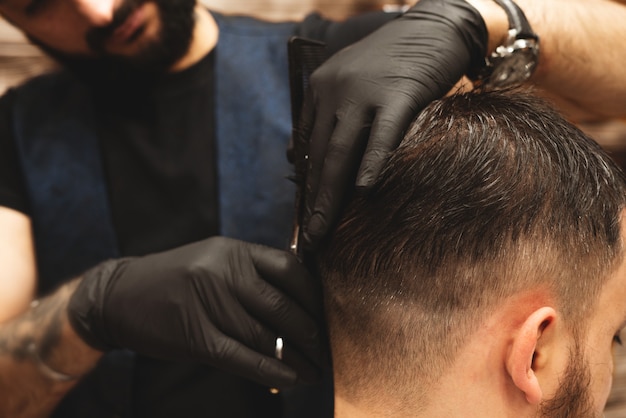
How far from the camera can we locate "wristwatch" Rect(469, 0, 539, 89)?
4.22 feet

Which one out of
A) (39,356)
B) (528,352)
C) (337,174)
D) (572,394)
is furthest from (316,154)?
(39,356)

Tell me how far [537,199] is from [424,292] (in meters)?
0.22

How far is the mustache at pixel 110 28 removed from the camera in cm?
154

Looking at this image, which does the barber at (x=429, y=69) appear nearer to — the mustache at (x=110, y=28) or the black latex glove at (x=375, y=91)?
the black latex glove at (x=375, y=91)

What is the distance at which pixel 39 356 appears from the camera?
1.42 metres

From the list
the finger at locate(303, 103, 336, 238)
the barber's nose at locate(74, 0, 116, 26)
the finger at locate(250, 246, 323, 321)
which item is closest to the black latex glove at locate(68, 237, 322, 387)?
the finger at locate(250, 246, 323, 321)

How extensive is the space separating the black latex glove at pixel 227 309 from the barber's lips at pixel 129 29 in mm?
666

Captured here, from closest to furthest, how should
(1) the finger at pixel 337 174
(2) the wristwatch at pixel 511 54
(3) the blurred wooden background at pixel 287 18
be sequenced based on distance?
(1) the finger at pixel 337 174, (2) the wristwatch at pixel 511 54, (3) the blurred wooden background at pixel 287 18

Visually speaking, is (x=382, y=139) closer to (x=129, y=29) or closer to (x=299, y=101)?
(x=299, y=101)

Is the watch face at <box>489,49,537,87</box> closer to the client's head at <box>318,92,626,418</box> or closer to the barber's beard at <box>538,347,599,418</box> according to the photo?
the client's head at <box>318,92,626,418</box>

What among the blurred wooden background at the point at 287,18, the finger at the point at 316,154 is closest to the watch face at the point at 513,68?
the finger at the point at 316,154

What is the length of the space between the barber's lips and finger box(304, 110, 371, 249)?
0.80 m

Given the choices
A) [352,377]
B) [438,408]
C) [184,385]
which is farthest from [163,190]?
[438,408]

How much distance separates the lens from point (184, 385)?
64.3 inches
